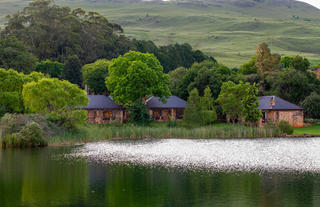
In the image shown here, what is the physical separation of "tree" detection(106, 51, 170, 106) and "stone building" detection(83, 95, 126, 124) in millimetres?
2776

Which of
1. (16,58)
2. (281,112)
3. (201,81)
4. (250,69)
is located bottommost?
(281,112)

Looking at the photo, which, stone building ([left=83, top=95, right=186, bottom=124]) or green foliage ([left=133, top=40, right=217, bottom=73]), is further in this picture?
green foliage ([left=133, top=40, right=217, bottom=73])

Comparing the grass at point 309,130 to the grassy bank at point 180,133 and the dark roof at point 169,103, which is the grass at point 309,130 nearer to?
the grassy bank at point 180,133

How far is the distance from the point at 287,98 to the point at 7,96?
177ft

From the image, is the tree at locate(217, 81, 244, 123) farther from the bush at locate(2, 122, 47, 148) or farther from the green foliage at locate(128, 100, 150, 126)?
the bush at locate(2, 122, 47, 148)

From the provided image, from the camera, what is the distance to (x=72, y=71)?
399ft

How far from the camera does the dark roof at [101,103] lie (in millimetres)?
89787

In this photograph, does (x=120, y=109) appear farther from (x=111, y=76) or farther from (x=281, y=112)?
(x=281, y=112)

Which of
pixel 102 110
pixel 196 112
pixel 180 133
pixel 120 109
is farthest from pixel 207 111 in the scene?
pixel 102 110

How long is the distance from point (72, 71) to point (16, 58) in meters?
17.6

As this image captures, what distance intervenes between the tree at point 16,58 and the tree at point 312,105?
5936 cm

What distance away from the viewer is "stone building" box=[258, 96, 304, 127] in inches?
3354

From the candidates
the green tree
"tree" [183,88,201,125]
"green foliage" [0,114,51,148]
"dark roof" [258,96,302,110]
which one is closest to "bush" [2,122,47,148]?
"green foliage" [0,114,51,148]

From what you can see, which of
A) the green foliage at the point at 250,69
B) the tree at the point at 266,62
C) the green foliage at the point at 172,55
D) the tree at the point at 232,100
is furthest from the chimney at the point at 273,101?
the green foliage at the point at 172,55
